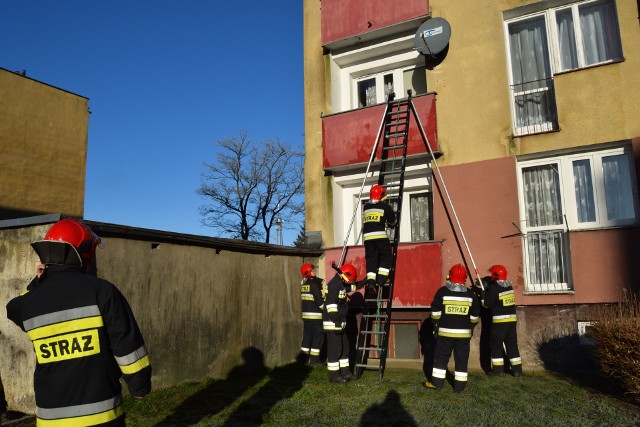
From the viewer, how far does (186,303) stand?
28.0 ft

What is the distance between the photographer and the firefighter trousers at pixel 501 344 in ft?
27.9

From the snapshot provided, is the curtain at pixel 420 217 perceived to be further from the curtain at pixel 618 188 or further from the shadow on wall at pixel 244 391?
the shadow on wall at pixel 244 391

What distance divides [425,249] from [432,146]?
2034 mm

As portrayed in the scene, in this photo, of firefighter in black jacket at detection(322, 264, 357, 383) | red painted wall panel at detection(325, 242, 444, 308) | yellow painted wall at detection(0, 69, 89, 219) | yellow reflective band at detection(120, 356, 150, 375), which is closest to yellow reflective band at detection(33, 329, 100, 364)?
yellow reflective band at detection(120, 356, 150, 375)

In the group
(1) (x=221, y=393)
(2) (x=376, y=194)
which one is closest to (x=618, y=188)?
(2) (x=376, y=194)

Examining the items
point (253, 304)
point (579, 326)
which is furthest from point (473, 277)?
point (253, 304)

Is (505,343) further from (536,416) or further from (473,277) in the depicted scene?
(536,416)

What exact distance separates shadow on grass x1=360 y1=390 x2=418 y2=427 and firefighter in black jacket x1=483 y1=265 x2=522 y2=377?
7.60 ft

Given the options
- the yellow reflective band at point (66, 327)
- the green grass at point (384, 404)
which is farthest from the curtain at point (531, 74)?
the yellow reflective band at point (66, 327)

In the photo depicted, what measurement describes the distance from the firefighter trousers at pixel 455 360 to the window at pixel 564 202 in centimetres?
227

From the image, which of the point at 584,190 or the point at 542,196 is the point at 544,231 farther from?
the point at 584,190

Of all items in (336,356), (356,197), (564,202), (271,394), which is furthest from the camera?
(356,197)

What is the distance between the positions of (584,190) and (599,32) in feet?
9.30

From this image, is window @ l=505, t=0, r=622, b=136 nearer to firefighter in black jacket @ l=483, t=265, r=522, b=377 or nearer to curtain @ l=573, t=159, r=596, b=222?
curtain @ l=573, t=159, r=596, b=222
